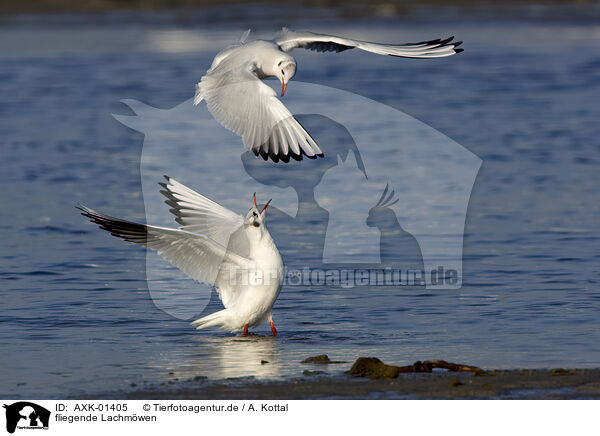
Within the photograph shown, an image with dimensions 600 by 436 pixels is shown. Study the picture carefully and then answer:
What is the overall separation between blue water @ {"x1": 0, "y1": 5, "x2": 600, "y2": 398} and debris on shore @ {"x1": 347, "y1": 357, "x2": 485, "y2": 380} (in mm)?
408

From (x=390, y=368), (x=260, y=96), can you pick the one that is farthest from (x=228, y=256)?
(x=390, y=368)

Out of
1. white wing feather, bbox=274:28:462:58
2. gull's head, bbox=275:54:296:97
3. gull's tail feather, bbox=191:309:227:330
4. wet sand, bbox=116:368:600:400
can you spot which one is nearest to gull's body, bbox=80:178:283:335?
gull's tail feather, bbox=191:309:227:330

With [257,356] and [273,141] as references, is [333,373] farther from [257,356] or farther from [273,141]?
[273,141]

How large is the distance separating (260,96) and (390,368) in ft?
8.65

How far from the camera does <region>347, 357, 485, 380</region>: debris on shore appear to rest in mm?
8047

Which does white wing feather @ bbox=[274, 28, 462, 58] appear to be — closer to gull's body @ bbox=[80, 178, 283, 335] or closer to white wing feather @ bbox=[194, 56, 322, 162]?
white wing feather @ bbox=[194, 56, 322, 162]

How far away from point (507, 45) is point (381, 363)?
23.5 m

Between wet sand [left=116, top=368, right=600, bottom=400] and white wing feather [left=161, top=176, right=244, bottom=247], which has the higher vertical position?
white wing feather [left=161, top=176, right=244, bottom=247]

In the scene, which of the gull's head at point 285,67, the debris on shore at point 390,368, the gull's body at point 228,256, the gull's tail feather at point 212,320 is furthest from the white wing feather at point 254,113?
the debris on shore at point 390,368

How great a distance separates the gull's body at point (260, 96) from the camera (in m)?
9.29

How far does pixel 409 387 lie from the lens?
7789 mm

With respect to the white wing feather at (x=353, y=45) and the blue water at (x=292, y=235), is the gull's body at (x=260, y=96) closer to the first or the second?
the white wing feather at (x=353, y=45)
